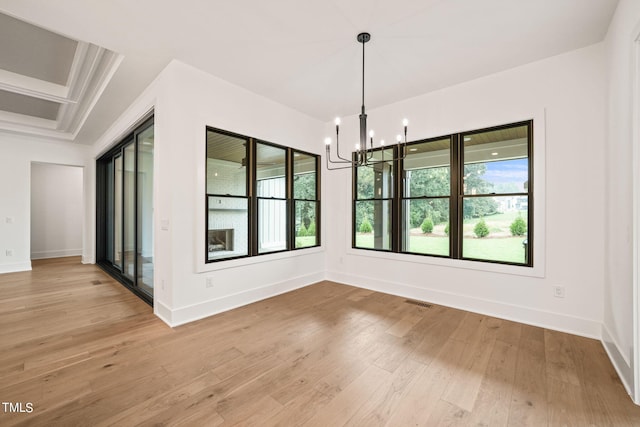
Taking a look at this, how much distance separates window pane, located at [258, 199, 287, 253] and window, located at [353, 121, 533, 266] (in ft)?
4.67

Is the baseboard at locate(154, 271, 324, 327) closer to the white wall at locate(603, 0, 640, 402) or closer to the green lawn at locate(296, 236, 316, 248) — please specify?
the green lawn at locate(296, 236, 316, 248)

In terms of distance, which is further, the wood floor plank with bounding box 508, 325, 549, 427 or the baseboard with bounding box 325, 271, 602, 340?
the baseboard with bounding box 325, 271, 602, 340

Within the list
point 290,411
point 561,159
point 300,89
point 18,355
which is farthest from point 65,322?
point 561,159

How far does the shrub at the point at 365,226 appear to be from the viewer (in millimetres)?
4445

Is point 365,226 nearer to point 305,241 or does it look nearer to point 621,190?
point 305,241

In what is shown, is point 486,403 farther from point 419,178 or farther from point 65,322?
point 65,322

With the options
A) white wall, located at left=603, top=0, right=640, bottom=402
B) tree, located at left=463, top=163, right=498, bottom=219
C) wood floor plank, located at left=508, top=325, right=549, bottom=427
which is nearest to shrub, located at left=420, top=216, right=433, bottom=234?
tree, located at left=463, top=163, right=498, bottom=219

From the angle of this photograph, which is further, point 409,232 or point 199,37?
point 409,232

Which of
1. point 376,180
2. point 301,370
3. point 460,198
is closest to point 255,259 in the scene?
point 301,370

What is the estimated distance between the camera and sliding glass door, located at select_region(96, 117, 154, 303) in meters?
3.78

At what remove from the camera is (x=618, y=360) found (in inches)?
81.7

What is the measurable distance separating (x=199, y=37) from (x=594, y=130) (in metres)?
3.98

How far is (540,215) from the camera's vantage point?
9.58ft

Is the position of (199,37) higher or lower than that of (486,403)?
higher
